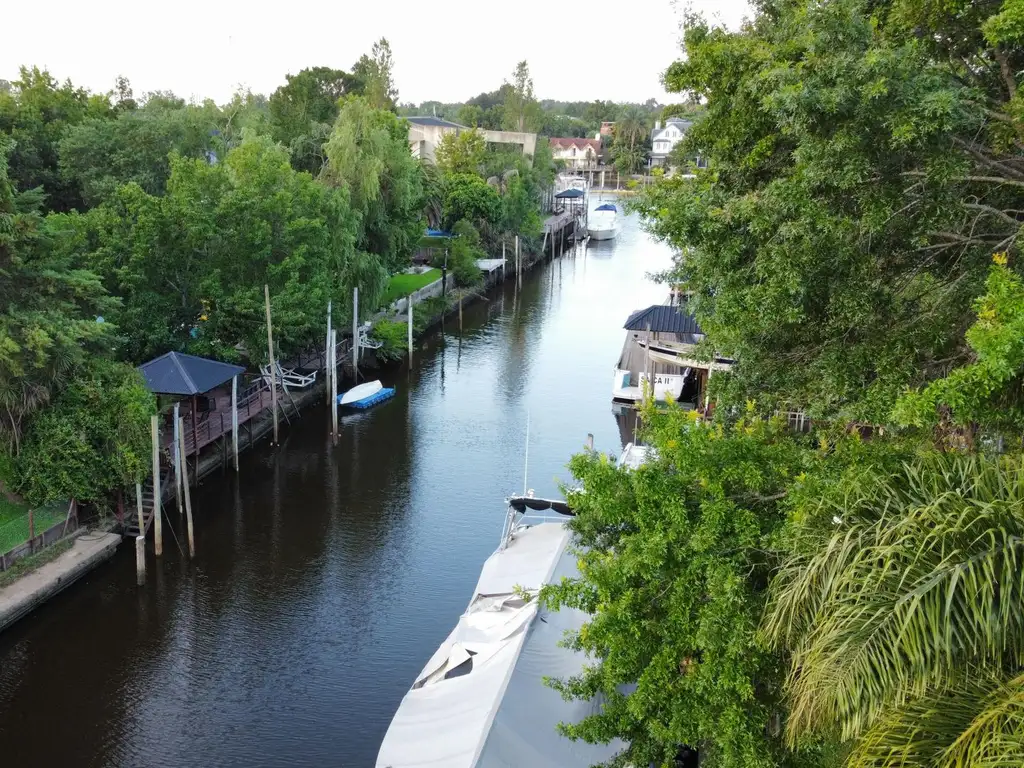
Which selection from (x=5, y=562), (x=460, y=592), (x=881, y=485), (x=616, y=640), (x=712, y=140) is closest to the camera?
(x=881, y=485)

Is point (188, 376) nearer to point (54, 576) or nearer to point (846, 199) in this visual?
point (54, 576)

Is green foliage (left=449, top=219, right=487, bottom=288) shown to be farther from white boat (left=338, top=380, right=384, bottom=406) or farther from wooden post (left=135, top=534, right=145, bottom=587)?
wooden post (left=135, top=534, right=145, bottom=587)

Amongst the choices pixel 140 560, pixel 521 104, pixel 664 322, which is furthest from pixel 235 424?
pixel 521 104

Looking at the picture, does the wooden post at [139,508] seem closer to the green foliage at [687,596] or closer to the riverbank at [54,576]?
the riverbank at [54,576]

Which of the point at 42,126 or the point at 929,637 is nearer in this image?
the point at 929,637

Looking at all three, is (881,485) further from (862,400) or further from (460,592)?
(460,592)

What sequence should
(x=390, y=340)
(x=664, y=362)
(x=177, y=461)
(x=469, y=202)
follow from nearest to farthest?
(x=177, y=461) < (x=664, y=362) < (x=390, y=340) < (x=469, y=202)

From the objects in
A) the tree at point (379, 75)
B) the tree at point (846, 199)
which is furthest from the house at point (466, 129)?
the tree at point (846, 199)

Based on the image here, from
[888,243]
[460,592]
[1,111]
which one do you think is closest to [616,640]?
[888,243]
